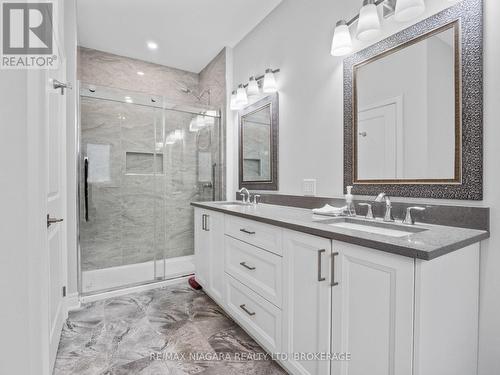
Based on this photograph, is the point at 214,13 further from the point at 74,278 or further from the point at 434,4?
the point at 74,278

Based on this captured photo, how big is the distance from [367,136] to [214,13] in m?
1.83

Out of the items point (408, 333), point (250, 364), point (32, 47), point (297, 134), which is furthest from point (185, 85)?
point (408, 333)

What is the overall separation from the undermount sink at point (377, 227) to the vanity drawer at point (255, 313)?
1.95 ft

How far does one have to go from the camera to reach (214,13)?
91.0 inches

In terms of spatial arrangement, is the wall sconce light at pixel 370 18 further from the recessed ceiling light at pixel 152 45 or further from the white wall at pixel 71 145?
the recessed ceiling light at pixel 152 45

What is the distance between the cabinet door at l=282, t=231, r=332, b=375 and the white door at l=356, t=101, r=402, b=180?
0.62 meters

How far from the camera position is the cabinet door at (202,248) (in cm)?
221

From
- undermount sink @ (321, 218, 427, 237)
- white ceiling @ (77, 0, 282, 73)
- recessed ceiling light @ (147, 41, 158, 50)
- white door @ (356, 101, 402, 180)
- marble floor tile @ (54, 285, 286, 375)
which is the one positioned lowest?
marble floor tile @ (54, 285, 286, 375)

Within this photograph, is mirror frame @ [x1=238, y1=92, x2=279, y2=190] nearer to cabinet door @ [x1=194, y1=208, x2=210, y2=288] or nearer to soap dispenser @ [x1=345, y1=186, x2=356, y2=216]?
cabinet door @ [x1=194, y1=208, x2=210, y2=288]

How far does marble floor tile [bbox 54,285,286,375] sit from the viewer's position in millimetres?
1432

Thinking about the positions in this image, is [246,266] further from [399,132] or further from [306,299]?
[399,132]

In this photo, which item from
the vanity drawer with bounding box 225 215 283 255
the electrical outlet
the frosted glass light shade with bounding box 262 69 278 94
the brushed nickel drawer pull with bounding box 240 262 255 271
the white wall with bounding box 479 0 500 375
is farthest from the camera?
the frosted glass light shade with bounding box 262 69 278 94

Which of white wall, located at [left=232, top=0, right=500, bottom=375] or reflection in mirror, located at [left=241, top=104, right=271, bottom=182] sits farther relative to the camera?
reflection in mirror, located at [left=241, top=104, right=271, bottom=182]

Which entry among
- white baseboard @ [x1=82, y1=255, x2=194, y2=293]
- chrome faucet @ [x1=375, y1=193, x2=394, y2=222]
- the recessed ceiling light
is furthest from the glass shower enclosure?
chrome faucet @ [x1=375, y1=193, x2=394, y2=222]
